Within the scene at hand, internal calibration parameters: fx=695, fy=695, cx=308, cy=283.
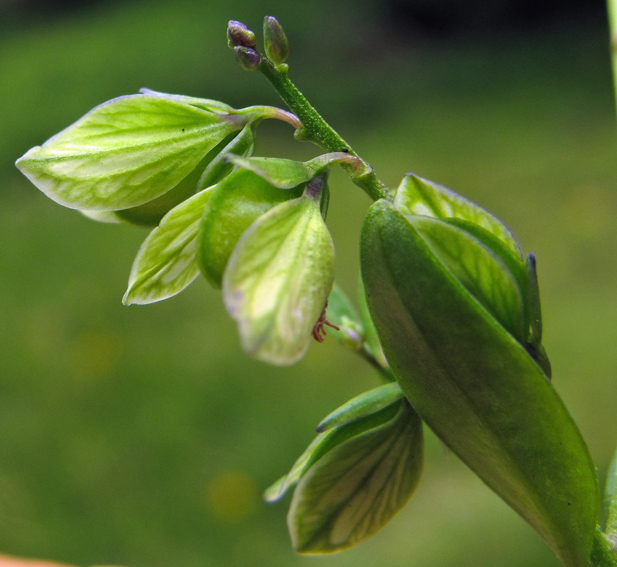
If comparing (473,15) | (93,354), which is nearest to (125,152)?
(93,354)

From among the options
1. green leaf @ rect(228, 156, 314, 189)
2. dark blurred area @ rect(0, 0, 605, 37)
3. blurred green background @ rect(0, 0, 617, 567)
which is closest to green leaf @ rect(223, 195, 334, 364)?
green leaf @ rect(228, 156, 314, 189)

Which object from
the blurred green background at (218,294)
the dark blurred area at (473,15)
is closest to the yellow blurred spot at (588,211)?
the blurred green background at (218,294)

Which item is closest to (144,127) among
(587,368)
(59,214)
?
(587,368)

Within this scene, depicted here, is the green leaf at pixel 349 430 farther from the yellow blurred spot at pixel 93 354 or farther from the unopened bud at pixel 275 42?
the yellow blurred spot at pixel 93 354

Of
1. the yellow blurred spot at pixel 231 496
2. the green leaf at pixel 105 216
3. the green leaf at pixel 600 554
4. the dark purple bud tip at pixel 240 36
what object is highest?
the dark purple bud tip at pixel 240 36

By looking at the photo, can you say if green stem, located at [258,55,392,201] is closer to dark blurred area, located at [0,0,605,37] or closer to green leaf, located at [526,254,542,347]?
green leaf, located at [526,254,542,347]

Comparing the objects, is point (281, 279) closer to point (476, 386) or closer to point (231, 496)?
point (476, 386)
